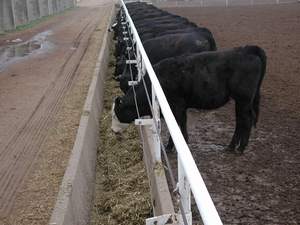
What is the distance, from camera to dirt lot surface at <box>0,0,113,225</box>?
5504mm

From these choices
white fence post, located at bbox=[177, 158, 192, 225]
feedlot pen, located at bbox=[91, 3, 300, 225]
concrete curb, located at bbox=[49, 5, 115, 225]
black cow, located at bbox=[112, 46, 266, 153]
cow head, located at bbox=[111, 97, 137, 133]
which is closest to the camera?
white fence post, located at bbox=[177, 158, 192, 225]

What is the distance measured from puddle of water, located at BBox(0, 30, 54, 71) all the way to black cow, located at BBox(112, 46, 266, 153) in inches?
370

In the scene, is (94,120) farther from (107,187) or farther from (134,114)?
(107,187)

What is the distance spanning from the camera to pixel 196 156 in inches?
280

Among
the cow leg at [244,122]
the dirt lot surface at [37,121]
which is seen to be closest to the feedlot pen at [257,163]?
the cow leg at [244,122]

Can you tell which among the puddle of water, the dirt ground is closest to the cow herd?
the dirt ground

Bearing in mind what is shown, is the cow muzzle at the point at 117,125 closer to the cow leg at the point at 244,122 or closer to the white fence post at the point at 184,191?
the cow leg at the point at 244,122

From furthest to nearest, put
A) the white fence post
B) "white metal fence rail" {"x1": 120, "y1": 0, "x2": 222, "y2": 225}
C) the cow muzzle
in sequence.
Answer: the cow muzzle, the white fence post, "white metal fence rail" {"x1": 120, "y1": 0, "x2": 222, "y2": 225}

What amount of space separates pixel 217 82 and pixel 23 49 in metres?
14.1

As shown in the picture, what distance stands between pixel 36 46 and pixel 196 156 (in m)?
14.8

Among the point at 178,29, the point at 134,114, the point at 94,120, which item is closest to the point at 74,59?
the point at 178,29

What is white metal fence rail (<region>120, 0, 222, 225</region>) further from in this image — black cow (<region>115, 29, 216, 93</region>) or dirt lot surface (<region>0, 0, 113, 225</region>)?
black cow (<region>115, 29, 216, 93</region>)

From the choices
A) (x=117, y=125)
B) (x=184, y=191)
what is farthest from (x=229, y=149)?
(x=184, y=191)

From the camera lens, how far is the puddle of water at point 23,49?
17.1 meters
